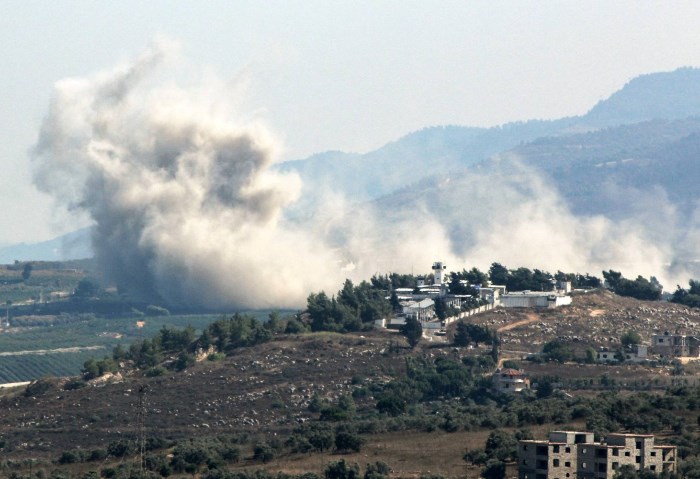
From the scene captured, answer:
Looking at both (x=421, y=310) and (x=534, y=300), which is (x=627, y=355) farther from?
(x=421, y=310)

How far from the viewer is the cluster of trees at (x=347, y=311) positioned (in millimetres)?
108750

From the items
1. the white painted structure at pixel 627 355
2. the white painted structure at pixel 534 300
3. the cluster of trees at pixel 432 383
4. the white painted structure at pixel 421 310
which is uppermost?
the white painted structure at pixel 534 300

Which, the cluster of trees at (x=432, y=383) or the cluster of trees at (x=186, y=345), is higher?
the cluster of trees at (x=186, y=345)

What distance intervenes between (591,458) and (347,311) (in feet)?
168

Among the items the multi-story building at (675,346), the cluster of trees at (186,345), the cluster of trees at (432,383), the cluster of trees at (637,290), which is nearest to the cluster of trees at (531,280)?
the cluster of trees at (637,290)

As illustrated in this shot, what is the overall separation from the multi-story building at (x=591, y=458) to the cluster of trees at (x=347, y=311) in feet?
158

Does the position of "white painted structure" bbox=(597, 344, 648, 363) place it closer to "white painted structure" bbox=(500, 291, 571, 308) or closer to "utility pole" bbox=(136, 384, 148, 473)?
"white painted structure" bbox=(500, 291, 571, 308)

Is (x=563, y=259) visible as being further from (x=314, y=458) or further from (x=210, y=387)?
(x=314, y=458)

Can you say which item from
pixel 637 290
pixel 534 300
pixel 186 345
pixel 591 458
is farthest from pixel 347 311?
pixel 591 458

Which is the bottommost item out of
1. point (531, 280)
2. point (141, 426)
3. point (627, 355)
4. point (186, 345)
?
point (141, 426)

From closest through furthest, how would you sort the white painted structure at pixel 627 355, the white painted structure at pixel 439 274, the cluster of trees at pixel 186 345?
the white painted structure at pixel 627 355 < the cluster of trees at pixel 186 345 < the white painted structure at pixel 439 274

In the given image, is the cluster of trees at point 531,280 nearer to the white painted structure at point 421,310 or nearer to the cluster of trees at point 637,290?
the cluster of trees at point 637,290

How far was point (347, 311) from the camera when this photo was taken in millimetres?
110125

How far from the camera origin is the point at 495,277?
125875 mm
